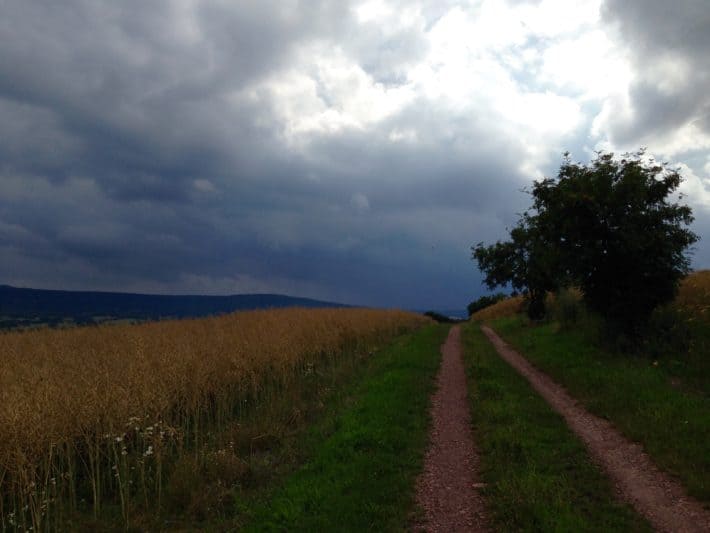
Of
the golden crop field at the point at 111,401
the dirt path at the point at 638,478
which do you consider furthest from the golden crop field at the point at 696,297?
the golden crop field at the point at 111,401

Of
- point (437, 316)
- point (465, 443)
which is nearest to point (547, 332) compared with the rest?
point (465, 443)

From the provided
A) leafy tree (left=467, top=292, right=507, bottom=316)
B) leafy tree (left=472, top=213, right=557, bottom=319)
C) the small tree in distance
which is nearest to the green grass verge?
the small tree in distance

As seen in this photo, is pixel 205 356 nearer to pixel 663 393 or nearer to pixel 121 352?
pixel 121 352

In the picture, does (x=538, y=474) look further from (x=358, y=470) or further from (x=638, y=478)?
(x=358, y=470)

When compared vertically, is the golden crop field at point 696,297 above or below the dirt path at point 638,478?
above

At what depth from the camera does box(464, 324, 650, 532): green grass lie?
577 centimetres

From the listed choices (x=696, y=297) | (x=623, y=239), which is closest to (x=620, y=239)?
(x=623, y=239)

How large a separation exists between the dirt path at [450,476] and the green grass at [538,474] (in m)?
0.20

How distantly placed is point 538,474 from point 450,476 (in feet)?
4.25

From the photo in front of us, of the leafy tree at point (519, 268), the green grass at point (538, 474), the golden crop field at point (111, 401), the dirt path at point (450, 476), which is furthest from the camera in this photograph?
the leafy tree at point (519, 268)

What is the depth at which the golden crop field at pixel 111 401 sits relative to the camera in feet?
21.8

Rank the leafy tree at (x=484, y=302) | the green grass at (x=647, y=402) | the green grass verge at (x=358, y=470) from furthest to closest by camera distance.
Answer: the leafy tree at (x=484, y=302) < the green grass at (x=647, y=402) < the green grass verge at (x=358, y=470)

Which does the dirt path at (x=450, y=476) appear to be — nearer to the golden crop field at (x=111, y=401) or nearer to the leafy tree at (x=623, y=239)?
the golden crop field at (x=111, y=401)

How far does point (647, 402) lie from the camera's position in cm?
1076
